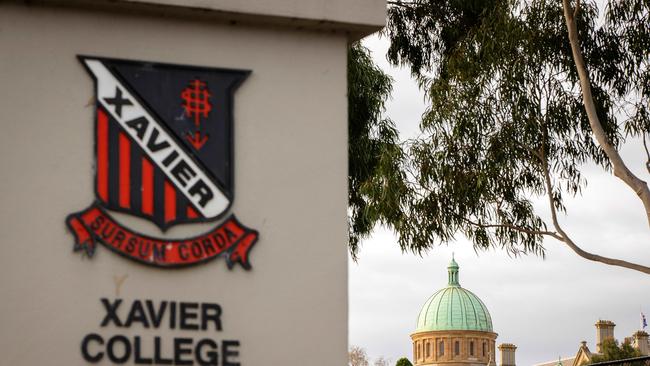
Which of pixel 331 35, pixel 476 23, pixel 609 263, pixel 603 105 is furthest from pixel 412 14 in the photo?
pixel 331 35

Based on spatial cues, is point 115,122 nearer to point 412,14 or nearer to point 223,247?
point 223,247

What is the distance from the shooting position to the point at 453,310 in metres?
113

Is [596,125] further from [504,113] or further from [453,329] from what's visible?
[453,329]

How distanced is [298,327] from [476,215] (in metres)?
13.5

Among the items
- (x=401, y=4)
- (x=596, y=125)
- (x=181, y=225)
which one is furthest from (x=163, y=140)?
(x=401, y=4)

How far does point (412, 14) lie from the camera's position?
17625 mm

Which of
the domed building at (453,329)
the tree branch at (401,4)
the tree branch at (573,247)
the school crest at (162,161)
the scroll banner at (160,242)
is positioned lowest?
the scroll banner at (160,242)

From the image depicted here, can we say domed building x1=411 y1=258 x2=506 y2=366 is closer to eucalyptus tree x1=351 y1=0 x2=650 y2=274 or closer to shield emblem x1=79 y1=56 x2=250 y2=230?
eucalyptus tree x1=351 y1=0 x2=650 y2=274

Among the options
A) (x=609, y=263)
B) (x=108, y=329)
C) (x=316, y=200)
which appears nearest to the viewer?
(x=108, y=329)

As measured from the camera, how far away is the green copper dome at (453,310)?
366 ft

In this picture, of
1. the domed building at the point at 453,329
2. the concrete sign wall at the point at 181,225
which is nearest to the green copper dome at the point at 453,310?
the domed building at the point at 453,329

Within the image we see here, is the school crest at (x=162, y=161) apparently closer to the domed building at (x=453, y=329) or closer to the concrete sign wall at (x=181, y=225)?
the concrete sign wall at (x=181, y=225)

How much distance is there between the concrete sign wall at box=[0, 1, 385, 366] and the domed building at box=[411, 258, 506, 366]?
353 feet

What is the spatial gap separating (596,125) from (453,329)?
9815 centimetres
